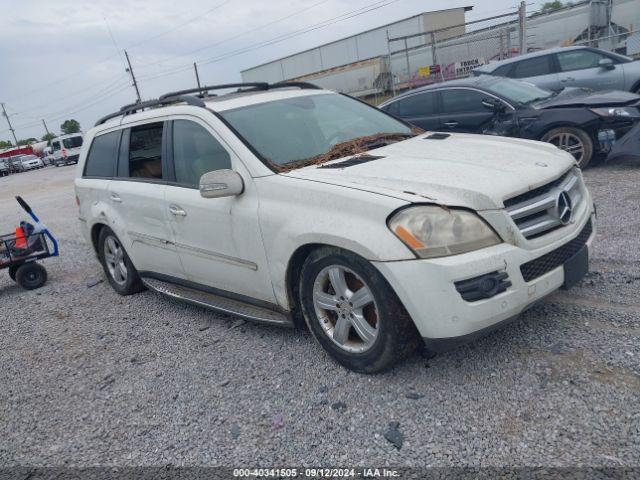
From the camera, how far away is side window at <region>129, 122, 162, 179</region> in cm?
451

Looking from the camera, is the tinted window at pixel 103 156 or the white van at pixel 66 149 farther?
the white van at pixel 66 149

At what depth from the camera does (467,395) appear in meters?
2.92

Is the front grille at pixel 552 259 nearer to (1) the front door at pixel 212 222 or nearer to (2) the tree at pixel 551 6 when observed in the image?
(1) the front door at pixel 212 222

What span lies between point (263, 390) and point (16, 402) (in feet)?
5.72

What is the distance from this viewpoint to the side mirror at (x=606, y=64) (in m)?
10.7

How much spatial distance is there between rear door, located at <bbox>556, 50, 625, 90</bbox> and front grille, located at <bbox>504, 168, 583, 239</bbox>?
8.71 metres

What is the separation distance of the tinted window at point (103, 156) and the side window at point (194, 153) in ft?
3.97

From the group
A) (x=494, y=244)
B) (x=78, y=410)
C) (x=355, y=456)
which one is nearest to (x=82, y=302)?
(x=78, y=410)

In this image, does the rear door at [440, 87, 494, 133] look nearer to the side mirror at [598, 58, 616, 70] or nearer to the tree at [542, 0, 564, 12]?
the side mirror at [598, 58, 616, 70]

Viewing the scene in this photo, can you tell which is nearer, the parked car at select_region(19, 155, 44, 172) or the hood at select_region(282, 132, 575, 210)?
the hood at select_region(282, 132, 575, 210)

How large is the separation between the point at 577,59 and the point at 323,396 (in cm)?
1043

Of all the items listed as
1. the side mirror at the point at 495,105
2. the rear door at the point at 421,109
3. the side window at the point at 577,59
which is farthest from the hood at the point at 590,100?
the side window at the point at 577,59

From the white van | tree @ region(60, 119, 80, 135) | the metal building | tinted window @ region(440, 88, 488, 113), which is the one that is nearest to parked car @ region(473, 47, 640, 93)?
tinted window @ region(440, 88, 488, 113)

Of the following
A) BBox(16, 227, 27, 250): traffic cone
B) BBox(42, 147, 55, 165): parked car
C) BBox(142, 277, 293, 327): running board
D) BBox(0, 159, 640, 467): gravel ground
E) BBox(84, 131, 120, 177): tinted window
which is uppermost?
BBox(84, 131, 120, 177): tinted window
